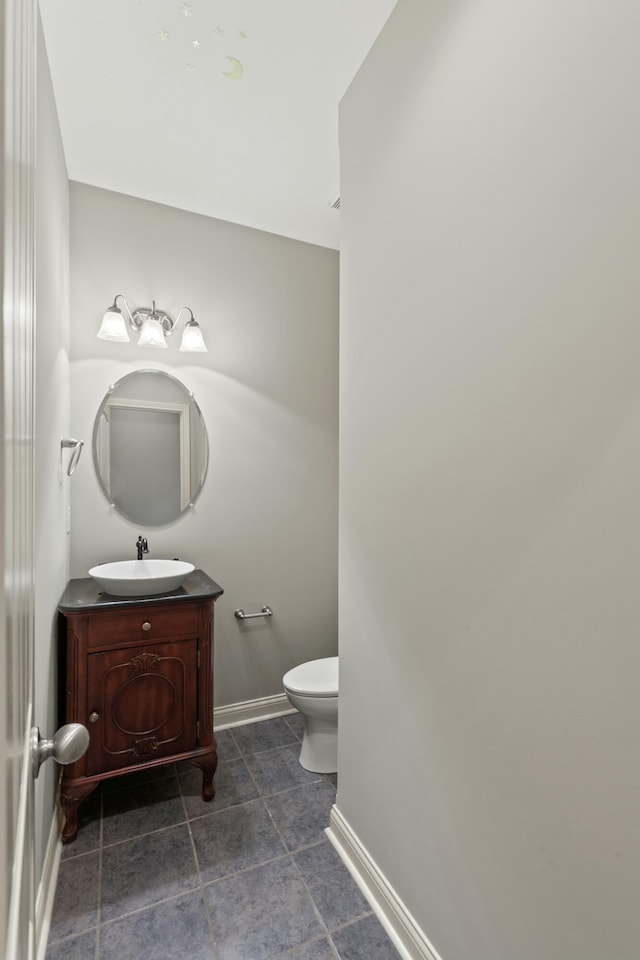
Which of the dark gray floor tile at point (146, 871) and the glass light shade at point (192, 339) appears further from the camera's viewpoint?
the glass light shade at point (192, 339)

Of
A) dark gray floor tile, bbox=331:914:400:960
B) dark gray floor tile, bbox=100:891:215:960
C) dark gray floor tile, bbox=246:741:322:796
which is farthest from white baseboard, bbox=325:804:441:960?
dark gray floor tile, bbox=100:891:215:960

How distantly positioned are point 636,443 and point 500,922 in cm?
101

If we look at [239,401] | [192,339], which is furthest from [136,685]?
[192,339]

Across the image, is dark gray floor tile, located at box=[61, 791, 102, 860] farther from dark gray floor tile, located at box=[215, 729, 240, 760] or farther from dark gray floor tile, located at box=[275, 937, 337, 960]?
dark gray floor tile, located at box=[275, 937, 337, 960]

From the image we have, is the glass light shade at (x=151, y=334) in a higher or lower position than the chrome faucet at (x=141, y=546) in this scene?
higher

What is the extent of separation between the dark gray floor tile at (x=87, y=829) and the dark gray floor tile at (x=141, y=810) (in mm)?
25

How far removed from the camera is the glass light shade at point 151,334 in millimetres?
2309

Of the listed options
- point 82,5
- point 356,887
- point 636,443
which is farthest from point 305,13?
point 356,887

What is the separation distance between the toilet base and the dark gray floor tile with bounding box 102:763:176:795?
609 millimetres

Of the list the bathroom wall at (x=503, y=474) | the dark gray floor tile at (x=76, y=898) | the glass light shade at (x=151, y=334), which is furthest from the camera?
the glass light shade at (x=151, y=334)

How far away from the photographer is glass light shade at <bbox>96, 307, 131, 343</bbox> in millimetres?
2199

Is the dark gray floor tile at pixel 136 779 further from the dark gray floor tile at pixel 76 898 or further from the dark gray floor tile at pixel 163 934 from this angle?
the dark gray floor tile at pixel 163 934

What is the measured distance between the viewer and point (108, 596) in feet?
6.45

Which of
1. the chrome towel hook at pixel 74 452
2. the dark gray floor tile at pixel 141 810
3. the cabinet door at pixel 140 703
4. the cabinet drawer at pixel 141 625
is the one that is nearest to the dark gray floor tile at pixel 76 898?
the dark gray floor tile at pixel 141 810
